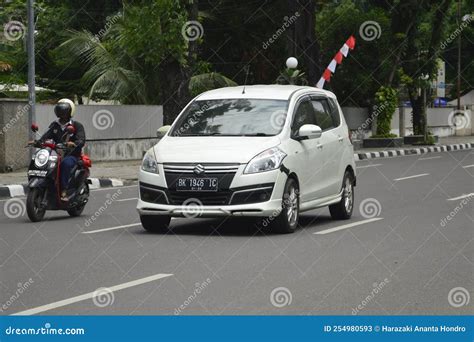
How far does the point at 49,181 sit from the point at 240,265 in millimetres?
4909

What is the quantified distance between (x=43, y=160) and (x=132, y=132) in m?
16.2

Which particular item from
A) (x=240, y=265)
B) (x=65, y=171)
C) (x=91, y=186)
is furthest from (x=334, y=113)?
(x=91, y=186)

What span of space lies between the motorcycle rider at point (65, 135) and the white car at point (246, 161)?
1651mm

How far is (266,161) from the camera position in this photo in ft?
39.2

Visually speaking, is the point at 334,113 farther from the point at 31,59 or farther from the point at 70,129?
the point at 31,59

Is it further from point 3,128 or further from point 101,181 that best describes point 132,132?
point 101,181

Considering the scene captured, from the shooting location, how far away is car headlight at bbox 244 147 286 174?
11836mm

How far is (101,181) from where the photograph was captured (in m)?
21.6

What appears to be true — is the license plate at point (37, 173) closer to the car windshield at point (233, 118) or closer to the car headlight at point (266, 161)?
the car windshield at point (233, 118)

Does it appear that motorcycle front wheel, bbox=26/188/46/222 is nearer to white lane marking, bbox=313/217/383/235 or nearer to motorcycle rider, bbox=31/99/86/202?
motorcycle rider, bbox=31/99/86/202

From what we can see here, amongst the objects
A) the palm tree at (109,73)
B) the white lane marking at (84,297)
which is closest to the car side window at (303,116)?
the white lane marking at (84,297)

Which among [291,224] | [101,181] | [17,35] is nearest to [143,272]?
[291,224]

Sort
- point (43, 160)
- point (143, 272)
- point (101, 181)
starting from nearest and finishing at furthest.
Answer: point (143, 272)
point (43, 160)
point (101, 181)

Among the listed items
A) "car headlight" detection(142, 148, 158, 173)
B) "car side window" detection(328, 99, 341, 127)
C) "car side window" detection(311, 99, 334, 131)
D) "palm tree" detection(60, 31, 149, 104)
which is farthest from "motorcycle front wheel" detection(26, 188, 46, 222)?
"palm tree" detection(60, 31, 149, 104)
